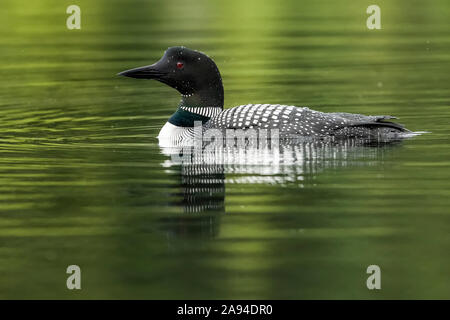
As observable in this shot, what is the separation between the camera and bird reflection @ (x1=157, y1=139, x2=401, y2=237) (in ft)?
20.9

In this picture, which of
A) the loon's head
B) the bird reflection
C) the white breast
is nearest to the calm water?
the bird reflection

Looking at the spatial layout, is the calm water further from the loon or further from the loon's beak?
the loon's beak

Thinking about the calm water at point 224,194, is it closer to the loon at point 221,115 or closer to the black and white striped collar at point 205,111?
the loon at point 221,115

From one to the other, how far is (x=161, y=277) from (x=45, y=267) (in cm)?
62

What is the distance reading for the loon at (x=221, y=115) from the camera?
855 cm

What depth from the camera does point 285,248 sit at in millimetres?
5660

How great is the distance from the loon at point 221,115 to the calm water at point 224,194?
0.64ft

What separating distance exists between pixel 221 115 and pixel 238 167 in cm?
101

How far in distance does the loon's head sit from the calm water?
0.53 meters

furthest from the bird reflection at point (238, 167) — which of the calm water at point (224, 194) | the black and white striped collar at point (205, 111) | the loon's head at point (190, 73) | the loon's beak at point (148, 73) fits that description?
the loon's beak at point (148, 73)

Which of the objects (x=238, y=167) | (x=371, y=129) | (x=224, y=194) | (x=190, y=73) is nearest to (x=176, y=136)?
(x=190, y=73)

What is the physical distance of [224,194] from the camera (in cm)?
693
